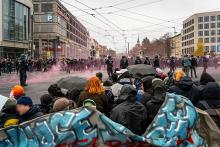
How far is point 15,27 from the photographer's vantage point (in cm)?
5903

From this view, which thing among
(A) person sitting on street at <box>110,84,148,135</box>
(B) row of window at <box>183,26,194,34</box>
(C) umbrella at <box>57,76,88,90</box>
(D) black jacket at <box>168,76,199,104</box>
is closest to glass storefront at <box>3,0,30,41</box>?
(C) umbrella at <box>57,76,88,90</box>

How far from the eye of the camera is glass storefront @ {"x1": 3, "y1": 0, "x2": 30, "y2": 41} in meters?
55.2

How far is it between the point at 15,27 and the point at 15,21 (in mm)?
827

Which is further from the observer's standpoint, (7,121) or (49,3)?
(49,3)

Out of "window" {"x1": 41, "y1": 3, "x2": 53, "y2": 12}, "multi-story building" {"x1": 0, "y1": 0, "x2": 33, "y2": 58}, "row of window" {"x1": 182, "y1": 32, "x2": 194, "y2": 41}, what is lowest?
"multi-story building" {"x1": 0, "y1": 0, "x2": 33, "y2": 58}

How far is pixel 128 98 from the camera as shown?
5.65 m

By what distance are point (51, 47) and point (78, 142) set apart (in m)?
91.6

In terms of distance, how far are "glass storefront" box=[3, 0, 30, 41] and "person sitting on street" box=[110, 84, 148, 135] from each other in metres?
50.8

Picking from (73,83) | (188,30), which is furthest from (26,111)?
(188,30)

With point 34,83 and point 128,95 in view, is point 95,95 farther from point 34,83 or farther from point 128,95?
point 34,83

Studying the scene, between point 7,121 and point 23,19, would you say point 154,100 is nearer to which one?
point 7,121

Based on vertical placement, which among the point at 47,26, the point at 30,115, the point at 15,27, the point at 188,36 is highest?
the point at 188,36

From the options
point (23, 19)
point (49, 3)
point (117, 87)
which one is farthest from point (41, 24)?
point (117, 87)

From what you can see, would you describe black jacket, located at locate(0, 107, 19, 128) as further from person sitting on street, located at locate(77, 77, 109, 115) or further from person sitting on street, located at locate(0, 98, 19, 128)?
person sitting on street, located at locate(77, 77, 109, 115)
